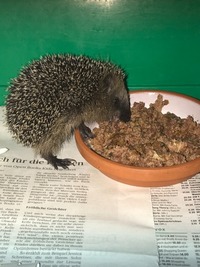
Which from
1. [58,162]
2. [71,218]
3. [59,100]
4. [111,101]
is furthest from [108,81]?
[71,218]

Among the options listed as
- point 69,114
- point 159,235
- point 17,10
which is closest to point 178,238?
point 159,235

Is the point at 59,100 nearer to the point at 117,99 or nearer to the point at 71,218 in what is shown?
the point at 117,99

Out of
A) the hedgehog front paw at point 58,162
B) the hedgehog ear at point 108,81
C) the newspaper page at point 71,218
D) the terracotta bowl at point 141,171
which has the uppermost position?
the hedgehog ear at point 108,81

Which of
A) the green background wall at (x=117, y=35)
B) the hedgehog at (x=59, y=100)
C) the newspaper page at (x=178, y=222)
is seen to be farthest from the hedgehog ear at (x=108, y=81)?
the newspaper page at (x=178, y=222)

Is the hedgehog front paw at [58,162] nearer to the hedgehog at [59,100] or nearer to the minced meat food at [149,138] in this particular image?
the hedgehog at [59,100]

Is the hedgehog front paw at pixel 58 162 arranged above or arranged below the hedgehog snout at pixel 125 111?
below
